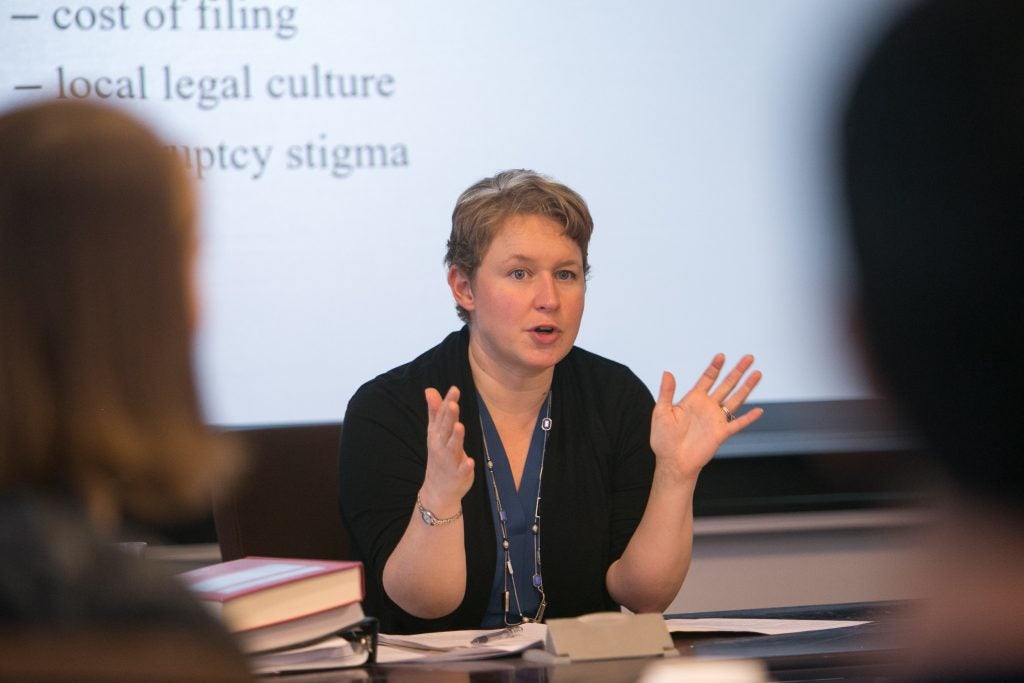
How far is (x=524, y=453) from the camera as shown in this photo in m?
2.21

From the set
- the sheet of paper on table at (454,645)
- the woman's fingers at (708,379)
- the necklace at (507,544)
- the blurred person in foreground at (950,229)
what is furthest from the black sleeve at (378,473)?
the blurred person in foreground at (950,229)

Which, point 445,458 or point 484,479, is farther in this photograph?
point 484,479

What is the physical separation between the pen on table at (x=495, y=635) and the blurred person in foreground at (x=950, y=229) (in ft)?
3.72

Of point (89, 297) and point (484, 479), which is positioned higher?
point (89, 297)

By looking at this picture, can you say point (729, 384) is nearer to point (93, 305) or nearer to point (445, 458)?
point (445, 458)

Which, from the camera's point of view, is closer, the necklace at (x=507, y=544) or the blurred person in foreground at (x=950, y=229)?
the blurred person in foreground at (x=950, y=229)

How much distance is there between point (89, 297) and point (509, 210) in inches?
58.0

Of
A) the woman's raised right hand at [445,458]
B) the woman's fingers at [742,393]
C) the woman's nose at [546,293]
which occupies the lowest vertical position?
the woman's raised right hand at [445,458]

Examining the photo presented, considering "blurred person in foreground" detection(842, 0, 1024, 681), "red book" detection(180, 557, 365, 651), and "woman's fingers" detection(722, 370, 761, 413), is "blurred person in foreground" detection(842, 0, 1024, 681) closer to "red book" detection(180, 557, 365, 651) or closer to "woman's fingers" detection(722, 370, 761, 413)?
"red book" detection(180, 557, 365, 651)

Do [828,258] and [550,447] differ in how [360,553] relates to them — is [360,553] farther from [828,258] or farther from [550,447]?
[828,258]

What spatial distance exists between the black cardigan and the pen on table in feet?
1.25

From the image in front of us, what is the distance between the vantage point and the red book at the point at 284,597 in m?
1.33

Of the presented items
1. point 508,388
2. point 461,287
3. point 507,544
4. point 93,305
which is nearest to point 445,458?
point 507,544

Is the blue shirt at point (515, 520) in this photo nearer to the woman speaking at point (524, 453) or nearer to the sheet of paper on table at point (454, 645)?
the woman speaking at point (524, 453)
